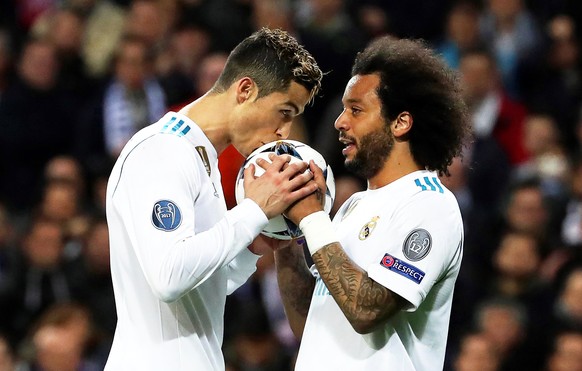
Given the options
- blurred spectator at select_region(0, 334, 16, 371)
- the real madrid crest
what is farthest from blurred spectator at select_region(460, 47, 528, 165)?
the real madrid crest

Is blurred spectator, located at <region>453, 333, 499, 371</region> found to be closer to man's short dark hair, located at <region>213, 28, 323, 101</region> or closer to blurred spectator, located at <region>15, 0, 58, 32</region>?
man's short dark hair, located at <region>213, 28, 323, 101</region>

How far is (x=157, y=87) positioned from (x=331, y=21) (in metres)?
1.58

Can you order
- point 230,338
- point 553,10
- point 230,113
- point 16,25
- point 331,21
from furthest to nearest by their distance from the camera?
1. point 16,25
2. point 553,10
3. point 331,21
4. point 230,338
5. point 230,113

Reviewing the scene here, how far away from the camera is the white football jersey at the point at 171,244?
4.30 metres

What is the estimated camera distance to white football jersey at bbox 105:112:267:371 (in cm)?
430

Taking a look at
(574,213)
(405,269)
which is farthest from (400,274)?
(574,213)

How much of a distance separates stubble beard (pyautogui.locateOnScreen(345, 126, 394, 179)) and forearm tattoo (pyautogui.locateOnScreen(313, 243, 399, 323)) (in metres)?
0.44

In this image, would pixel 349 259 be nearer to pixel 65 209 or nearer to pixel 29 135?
pixel 65 209

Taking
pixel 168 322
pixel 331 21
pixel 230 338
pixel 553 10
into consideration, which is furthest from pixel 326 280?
pixel 553 10

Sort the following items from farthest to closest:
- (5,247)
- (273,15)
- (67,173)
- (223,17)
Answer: (223,17) < (273,15) < (67,173) < (5,247)

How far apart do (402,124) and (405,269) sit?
2.09 ft

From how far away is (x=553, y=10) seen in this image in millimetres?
10844

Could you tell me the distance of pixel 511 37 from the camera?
10.5 meters

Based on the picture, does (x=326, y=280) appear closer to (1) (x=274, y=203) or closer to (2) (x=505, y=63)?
(1) (x=274, y=203)
